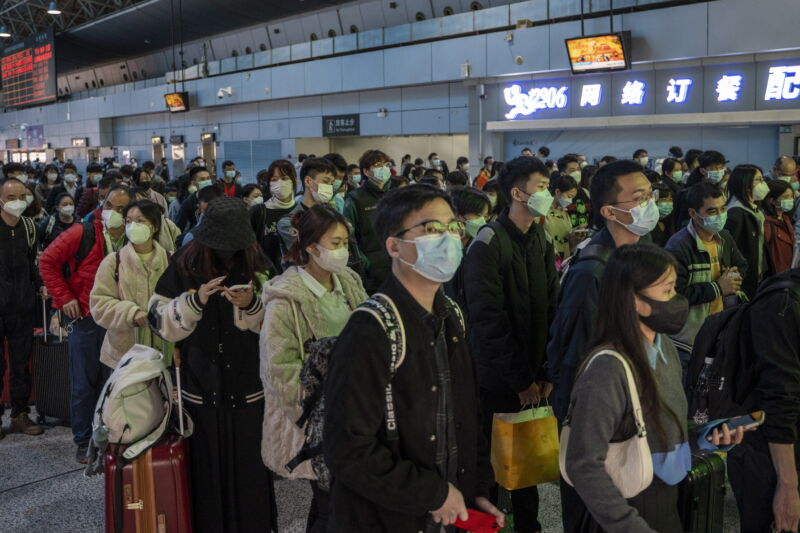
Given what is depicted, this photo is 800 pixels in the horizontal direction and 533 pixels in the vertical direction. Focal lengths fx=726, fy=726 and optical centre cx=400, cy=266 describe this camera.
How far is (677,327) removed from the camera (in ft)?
7.13

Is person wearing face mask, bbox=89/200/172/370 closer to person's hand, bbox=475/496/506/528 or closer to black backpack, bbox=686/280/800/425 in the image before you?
person's hand, bbox=475/496/506/528

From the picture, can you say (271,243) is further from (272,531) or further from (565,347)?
Result: (565,347)

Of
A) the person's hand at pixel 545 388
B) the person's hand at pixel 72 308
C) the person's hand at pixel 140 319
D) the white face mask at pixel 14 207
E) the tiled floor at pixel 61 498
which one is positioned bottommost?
the tiled floor at pixel 61 498

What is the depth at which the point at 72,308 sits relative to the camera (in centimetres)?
471

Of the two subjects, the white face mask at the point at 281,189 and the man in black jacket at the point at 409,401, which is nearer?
the man in black jacket at the point at 409,401

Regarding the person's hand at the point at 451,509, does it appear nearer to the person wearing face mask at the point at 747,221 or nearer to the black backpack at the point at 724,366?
the black backpack at the point at 724,366

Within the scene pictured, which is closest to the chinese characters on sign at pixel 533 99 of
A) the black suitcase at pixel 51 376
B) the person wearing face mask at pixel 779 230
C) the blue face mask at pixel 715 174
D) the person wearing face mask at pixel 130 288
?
the blue face mask at pixel 715 174

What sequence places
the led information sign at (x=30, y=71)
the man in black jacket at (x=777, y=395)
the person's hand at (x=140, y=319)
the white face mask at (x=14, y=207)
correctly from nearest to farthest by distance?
1. the man in black jacket at (x=777, y=395)
2. the person's hand at (x=140, y=319)
3. the white face mask at (x=14, y=207)
4. the led information sign at (x=30, y=71)

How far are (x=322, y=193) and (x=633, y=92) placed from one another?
10.2m

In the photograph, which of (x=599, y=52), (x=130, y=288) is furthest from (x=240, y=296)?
(x=599, y=52)

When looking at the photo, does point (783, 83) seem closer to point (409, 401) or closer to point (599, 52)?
point (599, 52)

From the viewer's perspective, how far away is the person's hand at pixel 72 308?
15.4 ft

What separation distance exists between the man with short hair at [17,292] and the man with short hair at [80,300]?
2.03 ft

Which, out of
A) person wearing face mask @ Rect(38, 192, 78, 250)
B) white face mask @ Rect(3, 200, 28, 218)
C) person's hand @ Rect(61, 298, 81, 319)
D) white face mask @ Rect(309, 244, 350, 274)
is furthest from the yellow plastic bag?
person wearing face mask @ Rect(38, 192, 78, 250)
